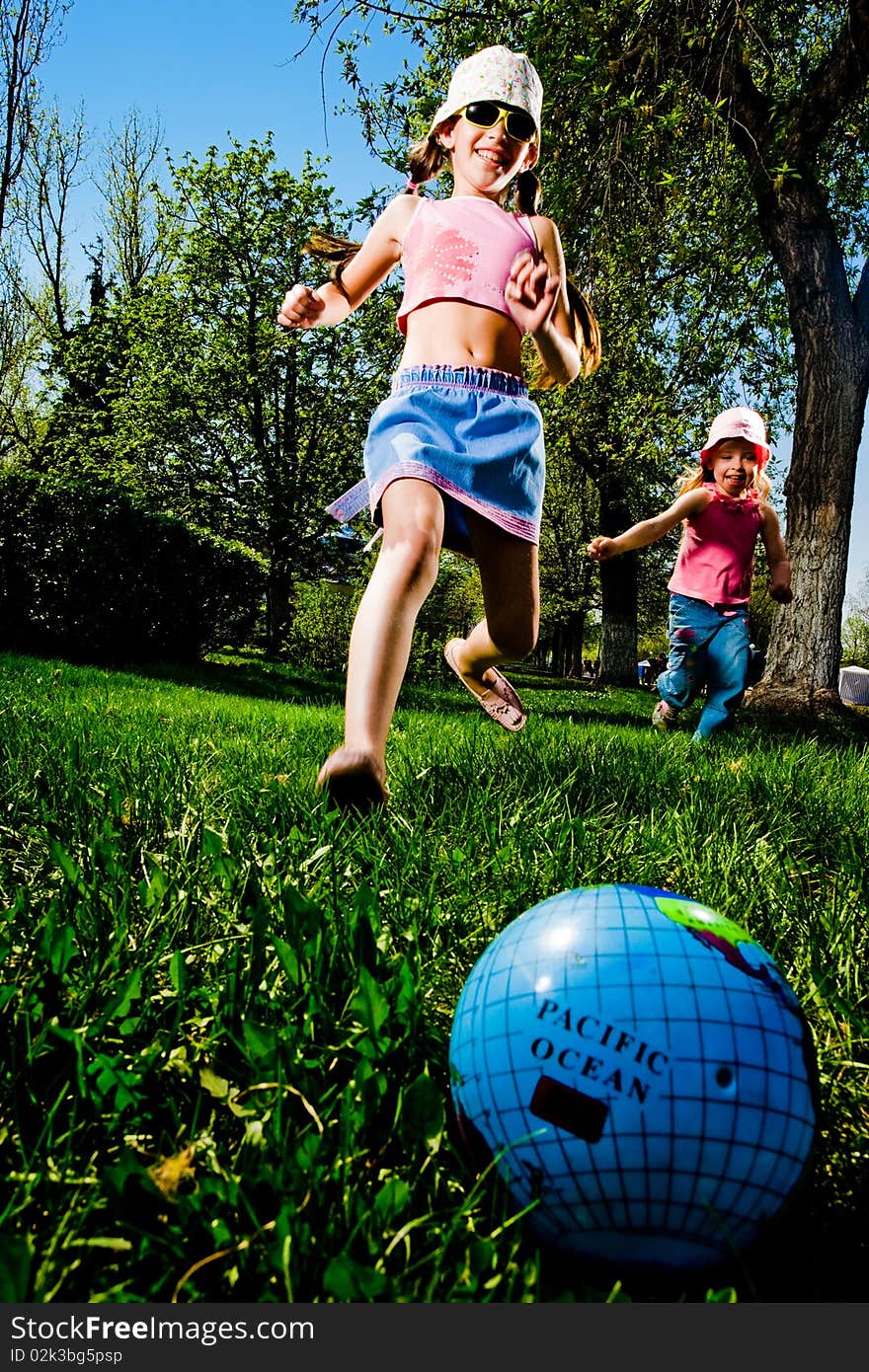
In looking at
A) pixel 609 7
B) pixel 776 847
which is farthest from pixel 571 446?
pixel 776 847

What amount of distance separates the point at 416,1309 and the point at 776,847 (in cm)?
191

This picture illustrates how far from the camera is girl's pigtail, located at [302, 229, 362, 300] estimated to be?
3523mm

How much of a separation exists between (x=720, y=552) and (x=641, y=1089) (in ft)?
16.6

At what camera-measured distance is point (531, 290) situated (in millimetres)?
2791

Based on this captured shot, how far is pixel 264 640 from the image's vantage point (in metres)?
16.4

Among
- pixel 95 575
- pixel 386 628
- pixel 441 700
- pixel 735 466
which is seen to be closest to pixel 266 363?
pixel 95 575

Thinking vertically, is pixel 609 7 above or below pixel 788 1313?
above

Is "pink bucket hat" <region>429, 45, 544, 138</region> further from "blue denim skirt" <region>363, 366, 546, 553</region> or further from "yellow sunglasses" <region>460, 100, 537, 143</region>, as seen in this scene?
"blue denim skirt" <region>363, 366, 546, 553</region>

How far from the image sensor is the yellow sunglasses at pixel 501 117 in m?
3.12

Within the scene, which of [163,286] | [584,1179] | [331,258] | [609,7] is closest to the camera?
[584,1179]

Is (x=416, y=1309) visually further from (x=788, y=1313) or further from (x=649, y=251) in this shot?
(x=649, y=251)

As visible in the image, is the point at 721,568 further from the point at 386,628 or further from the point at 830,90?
the point at 830,90

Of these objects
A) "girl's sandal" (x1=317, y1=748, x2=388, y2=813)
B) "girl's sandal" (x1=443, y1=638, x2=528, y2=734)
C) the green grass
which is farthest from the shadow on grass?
"girl's sandal" (x1=317, y1=748, x2=388, y2=813)

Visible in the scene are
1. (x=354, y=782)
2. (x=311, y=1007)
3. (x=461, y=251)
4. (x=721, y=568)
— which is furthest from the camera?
(x=721, y=568)
